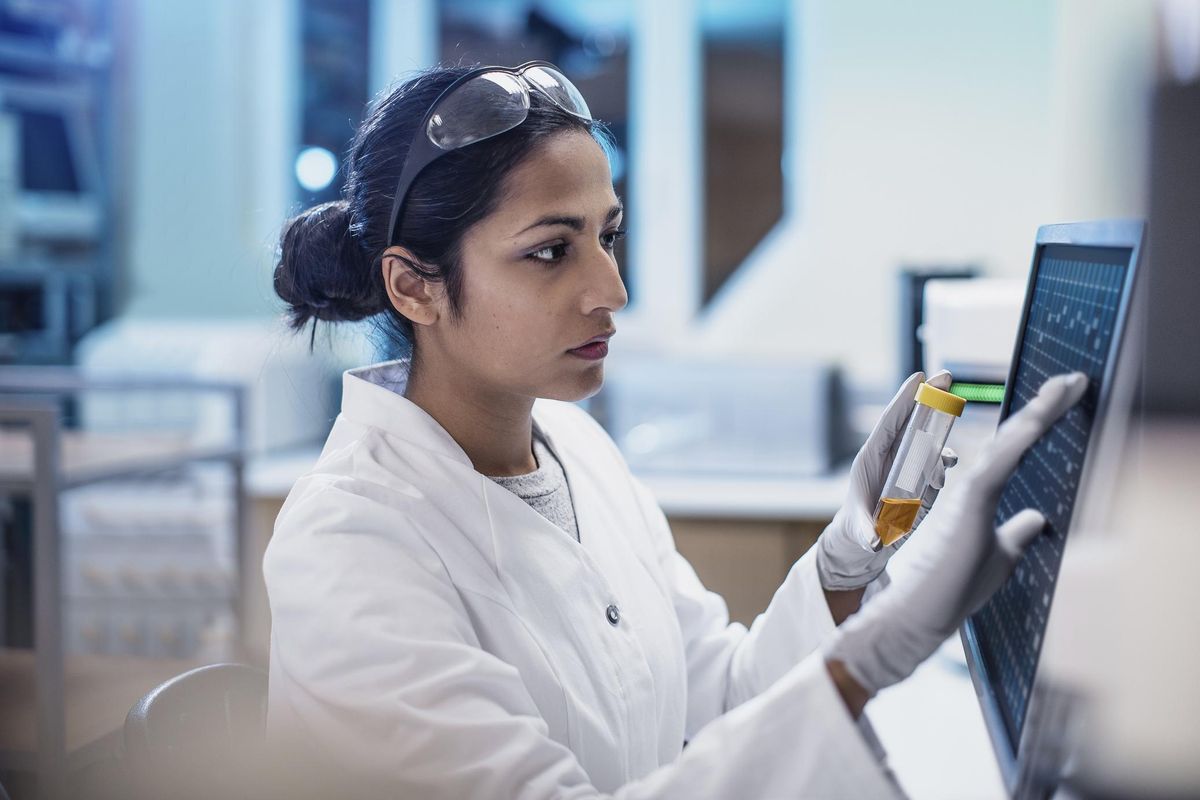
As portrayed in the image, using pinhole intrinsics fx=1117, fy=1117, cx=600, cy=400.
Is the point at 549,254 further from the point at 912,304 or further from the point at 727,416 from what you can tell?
the point at 727,416

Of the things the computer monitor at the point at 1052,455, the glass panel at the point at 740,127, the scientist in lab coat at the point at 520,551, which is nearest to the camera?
the computer monitor at the point at 1052,455

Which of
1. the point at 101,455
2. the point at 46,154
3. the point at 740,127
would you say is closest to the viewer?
the point at 101,455

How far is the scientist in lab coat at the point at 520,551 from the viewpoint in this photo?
0.78 metres

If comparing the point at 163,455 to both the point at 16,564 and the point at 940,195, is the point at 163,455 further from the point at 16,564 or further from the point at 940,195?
the point at 940,195

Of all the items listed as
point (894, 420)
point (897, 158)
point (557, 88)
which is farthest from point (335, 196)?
point (897, 158)

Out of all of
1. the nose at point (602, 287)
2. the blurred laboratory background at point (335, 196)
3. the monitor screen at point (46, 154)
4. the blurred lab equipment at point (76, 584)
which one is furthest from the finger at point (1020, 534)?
the monitor screen at point (46, 154)

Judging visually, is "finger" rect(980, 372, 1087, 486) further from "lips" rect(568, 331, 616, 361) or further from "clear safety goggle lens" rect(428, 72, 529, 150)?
"clear safety goggle lens" rect(428, 72, 529, 150)

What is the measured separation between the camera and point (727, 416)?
2762 millimetres

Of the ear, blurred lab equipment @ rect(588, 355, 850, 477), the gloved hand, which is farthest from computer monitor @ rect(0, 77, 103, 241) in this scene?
the gloved hand

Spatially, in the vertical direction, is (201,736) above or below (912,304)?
below

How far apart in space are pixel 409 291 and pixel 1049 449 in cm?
66

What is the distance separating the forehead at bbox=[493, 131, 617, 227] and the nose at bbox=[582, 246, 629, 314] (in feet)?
0.17

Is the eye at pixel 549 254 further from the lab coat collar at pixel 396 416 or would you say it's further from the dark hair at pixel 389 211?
the lab coat collar at pixel 396 416

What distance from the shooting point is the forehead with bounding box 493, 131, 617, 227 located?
1.10 m
